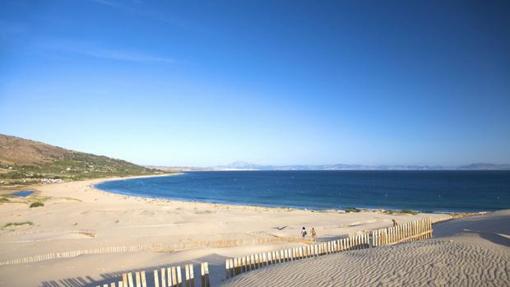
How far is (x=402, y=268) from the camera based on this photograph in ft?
36.2

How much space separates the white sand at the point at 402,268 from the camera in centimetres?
1007

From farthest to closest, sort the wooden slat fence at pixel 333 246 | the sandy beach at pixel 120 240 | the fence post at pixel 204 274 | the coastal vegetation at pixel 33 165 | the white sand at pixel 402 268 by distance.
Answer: the coastal vegetation at pixel 33 165, the sandy beach at pixel 120 240, the wooden slat fence at pixel 333 246, the fence post at pixel 204 274, the white sand at pixel 402 268

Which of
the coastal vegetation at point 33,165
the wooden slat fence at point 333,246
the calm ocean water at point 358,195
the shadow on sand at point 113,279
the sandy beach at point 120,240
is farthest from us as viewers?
the coastal vegetation at point 33,165

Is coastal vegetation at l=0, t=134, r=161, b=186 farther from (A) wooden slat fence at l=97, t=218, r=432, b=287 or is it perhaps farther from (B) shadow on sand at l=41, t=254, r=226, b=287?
(A) wooden slat fence at l=97, t=218, r=432, b=287

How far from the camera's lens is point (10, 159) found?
14100 cm

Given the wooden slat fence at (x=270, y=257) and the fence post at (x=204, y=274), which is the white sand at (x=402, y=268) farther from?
the fence post at (x=204, y=274)

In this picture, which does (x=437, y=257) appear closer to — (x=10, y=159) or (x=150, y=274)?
(x=150, y=274)

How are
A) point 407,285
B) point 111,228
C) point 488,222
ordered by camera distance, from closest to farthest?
point 407,285
point 488,222
point 111,228

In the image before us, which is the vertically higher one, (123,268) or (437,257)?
(437,257)

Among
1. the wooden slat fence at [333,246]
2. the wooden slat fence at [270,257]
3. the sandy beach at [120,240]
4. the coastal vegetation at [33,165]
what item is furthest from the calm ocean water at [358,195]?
the wooden slat fence at [270,257]

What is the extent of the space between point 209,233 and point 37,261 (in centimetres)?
1277

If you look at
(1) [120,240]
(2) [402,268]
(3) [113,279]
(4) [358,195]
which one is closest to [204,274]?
(3) [113,279]

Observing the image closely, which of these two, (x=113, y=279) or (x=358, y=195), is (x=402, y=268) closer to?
(x=113, y=279)

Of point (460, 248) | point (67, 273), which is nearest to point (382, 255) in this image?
point (460, 248)
